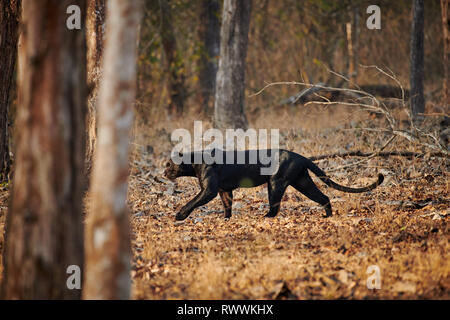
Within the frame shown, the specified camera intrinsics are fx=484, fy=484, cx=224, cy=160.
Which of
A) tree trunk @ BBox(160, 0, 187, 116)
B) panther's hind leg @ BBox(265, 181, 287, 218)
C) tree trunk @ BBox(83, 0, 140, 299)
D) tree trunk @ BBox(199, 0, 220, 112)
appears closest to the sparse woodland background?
tree trunk @ BBox(83, 0, 140, 299)

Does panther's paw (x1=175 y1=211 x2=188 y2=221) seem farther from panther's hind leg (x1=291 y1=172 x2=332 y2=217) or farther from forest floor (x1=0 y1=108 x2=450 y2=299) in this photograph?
panther's hind leg (x1=291 y1=172 x2=332 y2=217)

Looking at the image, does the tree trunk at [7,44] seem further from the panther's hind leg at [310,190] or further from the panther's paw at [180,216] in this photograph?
the panther's hind leg at [310,190]

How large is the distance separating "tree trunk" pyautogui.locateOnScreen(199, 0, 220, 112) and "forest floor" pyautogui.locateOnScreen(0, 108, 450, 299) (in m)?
6.10

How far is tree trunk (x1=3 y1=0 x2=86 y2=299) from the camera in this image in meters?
3.06

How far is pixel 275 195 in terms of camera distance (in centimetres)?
645

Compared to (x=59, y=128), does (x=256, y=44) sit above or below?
above

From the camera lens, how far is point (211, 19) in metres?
14.5

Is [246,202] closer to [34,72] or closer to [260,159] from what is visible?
[260,159]

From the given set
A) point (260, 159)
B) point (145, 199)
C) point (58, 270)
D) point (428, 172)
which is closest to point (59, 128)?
point (58, 270)

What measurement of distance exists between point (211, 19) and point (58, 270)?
484 inches

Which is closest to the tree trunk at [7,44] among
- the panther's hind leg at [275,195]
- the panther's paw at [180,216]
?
the panther's paw at [180,216]

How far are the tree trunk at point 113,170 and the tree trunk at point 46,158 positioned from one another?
23cm

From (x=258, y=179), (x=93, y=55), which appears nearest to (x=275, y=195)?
(x=258, y=179)

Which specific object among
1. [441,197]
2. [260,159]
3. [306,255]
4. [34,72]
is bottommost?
[306,255]
